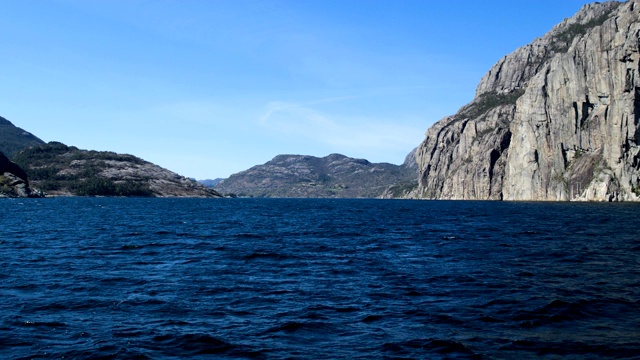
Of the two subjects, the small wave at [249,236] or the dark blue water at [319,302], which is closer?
the dark blue water at [319,302]

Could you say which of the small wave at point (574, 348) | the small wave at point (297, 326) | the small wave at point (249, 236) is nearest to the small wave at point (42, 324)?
the small wave at point (297, 326)

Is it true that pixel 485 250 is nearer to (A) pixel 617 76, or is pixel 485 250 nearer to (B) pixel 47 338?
(B) pixel 47 338

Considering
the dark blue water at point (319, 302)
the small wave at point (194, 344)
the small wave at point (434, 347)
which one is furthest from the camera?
the dark blue water at point (319, 302)

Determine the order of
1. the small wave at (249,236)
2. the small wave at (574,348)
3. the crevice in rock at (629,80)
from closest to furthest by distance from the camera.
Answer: the small wave at (574,348) → the small wave at (249,236) → the crevice in rock at (629,80)

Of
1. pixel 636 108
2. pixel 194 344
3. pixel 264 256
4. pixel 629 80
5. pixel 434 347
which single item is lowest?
pixel 194 344

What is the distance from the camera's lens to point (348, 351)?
59.1ft

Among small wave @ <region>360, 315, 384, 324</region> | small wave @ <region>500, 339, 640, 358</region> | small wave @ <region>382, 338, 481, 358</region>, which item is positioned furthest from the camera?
small wave @ <region>360, 315, 384, 324</region>

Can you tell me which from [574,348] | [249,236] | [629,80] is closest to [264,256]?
[249,236]

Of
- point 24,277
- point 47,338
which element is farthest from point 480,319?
point 24,277

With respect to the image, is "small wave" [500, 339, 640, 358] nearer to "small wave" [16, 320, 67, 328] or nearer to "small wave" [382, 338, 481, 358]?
"small wave" [382, 338, 481, 358]

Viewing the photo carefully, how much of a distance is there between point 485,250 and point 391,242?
37.4 feet

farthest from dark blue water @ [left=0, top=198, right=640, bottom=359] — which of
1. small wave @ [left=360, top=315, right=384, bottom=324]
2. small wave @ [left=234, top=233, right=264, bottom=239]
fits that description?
small wave @ [left=234, top=233, right=264, bottom=239]

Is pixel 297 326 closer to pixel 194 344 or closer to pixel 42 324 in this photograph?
pixel 194 344

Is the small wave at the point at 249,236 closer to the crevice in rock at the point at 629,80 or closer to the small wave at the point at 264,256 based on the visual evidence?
the small wave at the point at 264,256
